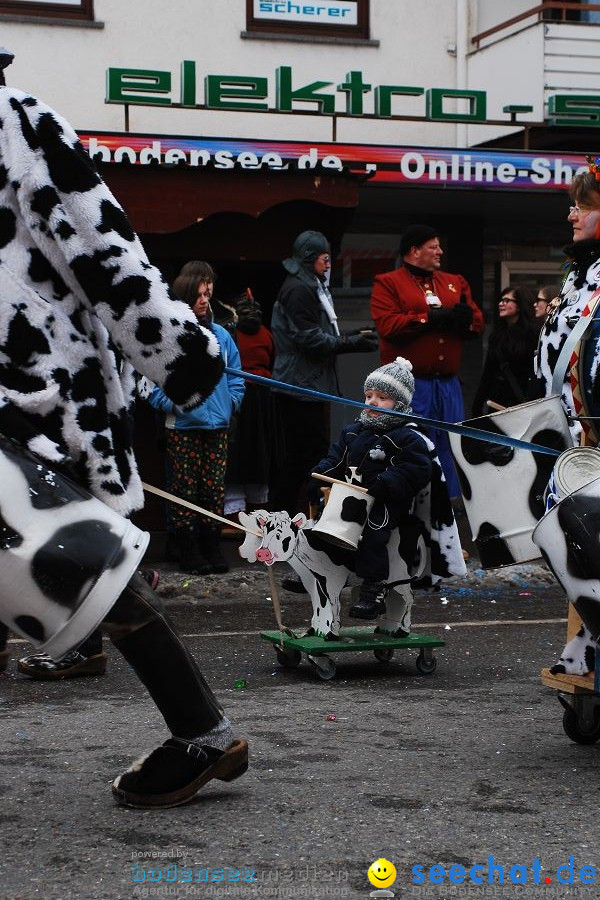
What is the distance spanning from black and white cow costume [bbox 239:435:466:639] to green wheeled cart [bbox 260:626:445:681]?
3.4 inches

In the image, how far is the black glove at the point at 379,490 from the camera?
6.69 meters

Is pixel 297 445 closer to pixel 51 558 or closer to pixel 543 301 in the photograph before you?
pixel 543 301

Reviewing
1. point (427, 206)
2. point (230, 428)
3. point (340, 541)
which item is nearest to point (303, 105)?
point (427, 206)

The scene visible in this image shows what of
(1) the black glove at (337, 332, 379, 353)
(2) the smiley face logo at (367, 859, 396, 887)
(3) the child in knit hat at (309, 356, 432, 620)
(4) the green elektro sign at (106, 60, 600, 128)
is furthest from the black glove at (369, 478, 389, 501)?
(4) the green elektro sign at (106, 60, 600, 128)

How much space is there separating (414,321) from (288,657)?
12.5ft

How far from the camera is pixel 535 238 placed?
16.9 m

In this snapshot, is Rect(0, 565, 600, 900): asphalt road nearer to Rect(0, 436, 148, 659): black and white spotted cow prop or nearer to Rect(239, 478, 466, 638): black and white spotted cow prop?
Rect(239, 478, 466, 638): black and white spotted cow prop

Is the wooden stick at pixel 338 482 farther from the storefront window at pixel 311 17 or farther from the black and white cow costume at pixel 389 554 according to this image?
the storefront window at pixel 311 17

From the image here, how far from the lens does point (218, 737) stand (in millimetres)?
4285

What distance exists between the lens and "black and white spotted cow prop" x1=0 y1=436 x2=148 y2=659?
3.79m

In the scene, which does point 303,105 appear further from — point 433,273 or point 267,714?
point 267,714

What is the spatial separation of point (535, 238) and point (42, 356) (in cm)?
1344

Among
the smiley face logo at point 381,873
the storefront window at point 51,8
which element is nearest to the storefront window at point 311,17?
the storefront window at point 51,8

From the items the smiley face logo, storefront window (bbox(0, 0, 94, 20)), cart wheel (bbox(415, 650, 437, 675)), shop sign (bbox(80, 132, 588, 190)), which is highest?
storefront window (bbox(0, 0, 94, 20))
